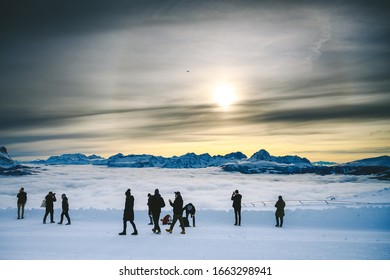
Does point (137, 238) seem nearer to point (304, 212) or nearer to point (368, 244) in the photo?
point (368, 244)

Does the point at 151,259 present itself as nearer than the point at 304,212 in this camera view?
Yes

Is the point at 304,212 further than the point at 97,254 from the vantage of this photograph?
Yes

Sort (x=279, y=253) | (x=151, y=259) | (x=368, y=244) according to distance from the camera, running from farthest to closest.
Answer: (x=368, y=244) → (x=279, y=253) → (x=151, y=259)

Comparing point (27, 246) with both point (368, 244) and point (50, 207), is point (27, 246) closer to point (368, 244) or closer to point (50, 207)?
point (50, 207)

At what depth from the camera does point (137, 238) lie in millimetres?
13344

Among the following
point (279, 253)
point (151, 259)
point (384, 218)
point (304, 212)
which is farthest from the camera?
point (304, 212)

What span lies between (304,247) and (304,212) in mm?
8362
